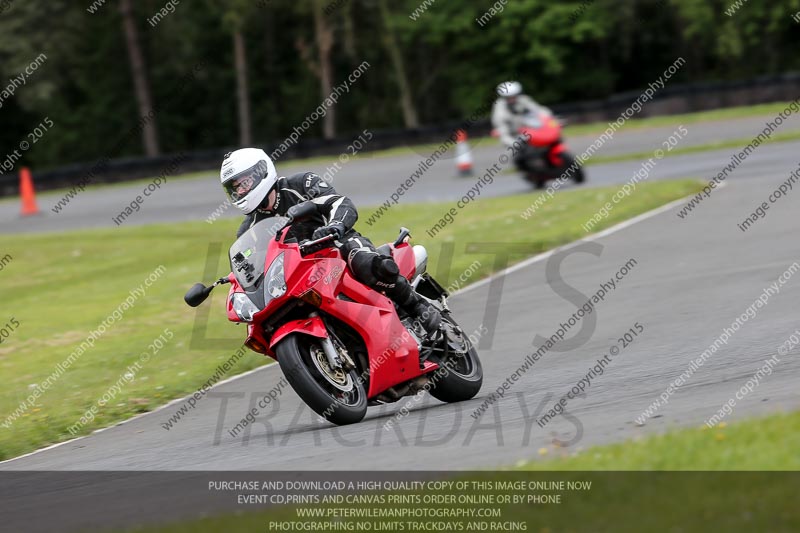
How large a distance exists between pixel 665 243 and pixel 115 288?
8.01 m

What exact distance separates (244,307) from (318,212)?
81 cm

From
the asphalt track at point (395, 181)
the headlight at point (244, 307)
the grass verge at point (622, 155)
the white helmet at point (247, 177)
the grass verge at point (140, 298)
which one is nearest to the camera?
the headlight at point (244, 307)

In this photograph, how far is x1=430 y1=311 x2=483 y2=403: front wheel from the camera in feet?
27.2

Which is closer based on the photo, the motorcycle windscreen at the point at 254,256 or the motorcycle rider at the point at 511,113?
the motorcycle windscreen at the point at 254,256

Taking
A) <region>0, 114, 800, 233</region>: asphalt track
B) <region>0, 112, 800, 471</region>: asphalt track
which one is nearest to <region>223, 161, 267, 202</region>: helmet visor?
<region>0, 112, 800, 471</region>: asphalt track

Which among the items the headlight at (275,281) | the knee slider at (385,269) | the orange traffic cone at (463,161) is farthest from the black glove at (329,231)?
the orange traffic cone at (463,161)

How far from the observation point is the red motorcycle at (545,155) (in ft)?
70.6

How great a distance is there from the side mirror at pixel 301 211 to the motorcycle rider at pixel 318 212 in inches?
7.4

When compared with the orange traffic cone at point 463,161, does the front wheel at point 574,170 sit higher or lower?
higher

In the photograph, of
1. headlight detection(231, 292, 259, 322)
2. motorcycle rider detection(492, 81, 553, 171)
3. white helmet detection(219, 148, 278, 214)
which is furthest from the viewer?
motorcycle rider detection(492, 81, 553, 171)

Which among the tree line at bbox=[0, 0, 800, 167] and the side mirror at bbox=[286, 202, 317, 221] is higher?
the side mirror at bbox=[286, 202, 317, 221]

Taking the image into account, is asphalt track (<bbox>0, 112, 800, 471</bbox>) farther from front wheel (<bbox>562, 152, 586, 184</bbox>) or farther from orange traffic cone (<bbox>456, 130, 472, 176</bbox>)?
orange traffic cone (<bbox>456, 130, 472, 176</bbox>)

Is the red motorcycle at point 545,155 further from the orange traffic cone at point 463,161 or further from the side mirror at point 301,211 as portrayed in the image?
the side mirror at point 301,211

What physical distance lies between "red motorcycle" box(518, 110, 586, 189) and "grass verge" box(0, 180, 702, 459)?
78 cm
